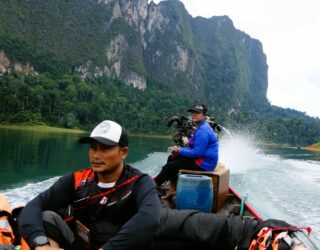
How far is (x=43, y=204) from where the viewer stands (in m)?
2.48

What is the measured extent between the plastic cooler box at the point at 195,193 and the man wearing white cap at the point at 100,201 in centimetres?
205

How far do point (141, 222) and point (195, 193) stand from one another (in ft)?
7.83

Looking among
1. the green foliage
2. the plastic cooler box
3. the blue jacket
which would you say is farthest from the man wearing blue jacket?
the green foliage

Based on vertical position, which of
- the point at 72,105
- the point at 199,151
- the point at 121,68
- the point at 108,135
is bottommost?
the point at 199,151

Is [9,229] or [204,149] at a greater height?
[204,149]

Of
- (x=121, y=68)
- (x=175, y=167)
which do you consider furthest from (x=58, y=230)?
(x=121, y=68)

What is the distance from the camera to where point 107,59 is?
405ft

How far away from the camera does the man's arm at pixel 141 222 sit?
2.15 metres

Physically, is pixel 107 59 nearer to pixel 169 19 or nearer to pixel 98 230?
pixel 169 19

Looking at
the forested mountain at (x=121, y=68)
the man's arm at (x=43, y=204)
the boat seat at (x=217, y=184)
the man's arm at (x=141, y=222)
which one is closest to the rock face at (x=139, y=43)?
the forested mountain at (x=121, y=68)

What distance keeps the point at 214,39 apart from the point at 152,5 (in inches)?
1983

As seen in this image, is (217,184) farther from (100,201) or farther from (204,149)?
(100,201)

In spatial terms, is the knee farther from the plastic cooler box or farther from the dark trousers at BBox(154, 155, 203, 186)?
the dark trousers at BBox(154, 155, 203, 186)

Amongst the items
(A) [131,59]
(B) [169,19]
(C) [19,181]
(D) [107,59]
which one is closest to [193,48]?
(B) [169,19]
